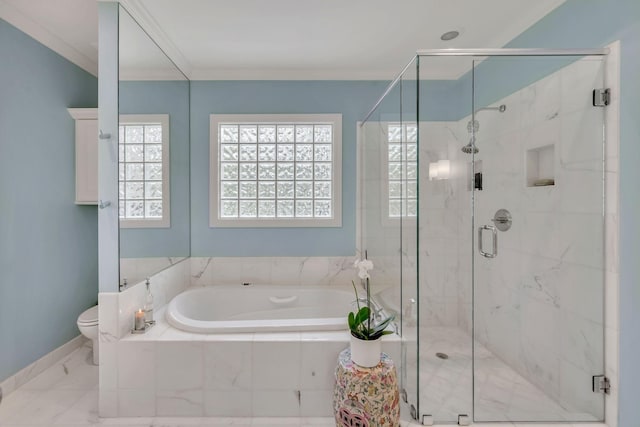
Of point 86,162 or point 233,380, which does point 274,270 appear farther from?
point 86,162

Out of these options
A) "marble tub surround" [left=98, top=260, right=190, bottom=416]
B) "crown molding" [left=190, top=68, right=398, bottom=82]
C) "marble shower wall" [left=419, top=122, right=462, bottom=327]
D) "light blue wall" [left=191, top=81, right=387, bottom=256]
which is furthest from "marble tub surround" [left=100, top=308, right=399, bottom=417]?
"crown molding" [left=190, top=68, right=398, bottom=82]

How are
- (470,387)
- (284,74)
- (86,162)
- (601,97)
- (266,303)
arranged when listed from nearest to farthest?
(601,97) → (470,387) → (86,162) → (266,303) → (284,74)

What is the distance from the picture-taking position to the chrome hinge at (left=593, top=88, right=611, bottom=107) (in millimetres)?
1527

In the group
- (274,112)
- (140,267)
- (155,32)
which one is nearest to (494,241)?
(274,112)

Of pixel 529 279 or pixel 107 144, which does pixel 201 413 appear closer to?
pixel 107 144

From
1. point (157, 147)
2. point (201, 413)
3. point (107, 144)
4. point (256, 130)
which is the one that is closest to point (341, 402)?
point (201, 413)

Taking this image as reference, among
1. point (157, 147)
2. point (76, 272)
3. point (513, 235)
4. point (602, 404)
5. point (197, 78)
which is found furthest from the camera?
point (197, 78)

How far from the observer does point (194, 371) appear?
1.79 metres

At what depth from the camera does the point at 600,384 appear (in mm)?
1573

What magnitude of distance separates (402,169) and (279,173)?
137 cm

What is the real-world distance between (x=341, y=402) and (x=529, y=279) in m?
1.38

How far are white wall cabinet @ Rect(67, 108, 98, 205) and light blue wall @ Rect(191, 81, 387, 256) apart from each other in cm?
76

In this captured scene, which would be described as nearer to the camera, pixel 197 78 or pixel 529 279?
pixel 529 279

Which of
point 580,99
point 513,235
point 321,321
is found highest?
point 580,99
